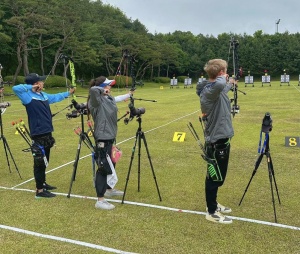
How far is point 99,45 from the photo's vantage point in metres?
49.4

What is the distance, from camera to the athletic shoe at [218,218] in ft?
13.4

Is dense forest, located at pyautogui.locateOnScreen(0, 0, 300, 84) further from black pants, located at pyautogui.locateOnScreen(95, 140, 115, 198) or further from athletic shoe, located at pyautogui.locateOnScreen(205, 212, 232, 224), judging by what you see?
athletic shoe, located at pyautogui.locateOnScreen(205, 212, 232, 224)

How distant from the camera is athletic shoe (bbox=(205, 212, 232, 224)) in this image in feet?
13.4

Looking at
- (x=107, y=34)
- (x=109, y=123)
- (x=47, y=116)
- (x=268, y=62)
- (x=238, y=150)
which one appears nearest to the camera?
(x=109, y=123)

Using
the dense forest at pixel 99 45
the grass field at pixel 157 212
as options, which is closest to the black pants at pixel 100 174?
the grass field at pixel 157 212

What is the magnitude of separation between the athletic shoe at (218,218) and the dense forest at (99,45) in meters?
16.9

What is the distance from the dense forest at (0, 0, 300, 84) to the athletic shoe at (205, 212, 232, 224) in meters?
16.9

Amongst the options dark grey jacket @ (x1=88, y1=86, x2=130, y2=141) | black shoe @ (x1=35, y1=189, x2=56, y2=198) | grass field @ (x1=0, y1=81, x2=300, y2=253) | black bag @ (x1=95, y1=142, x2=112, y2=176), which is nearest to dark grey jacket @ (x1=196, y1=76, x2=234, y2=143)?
grass field @ (x1=0, y1=81, x2=300, y2=253)

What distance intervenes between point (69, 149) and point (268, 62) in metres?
62.7

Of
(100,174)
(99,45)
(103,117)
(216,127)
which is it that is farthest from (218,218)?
(99,45)

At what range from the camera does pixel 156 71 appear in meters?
65.9

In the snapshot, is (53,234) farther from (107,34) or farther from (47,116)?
(107,34)

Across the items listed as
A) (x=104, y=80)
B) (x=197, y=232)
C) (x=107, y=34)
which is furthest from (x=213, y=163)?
(x=107, y=34)

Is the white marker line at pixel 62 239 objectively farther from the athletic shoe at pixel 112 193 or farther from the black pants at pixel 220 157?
the athletic shoe at pixel 112 193
